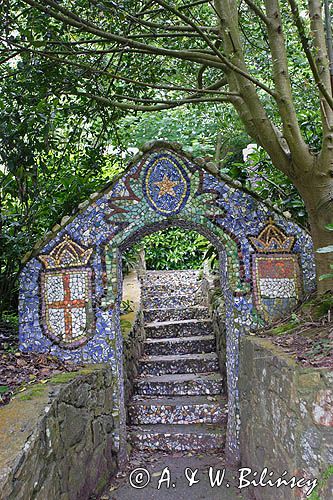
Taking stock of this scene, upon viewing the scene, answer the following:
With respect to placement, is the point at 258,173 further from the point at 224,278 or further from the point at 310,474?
the point at 310,474

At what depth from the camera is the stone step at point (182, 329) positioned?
7438 mm

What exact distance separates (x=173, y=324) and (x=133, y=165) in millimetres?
3624

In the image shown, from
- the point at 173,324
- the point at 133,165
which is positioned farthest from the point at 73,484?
the point at 173,324

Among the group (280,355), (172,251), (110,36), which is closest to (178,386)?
(280,355)

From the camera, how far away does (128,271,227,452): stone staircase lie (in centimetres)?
505

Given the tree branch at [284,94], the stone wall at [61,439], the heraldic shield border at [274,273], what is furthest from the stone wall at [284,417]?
the tree branch at [284,94]

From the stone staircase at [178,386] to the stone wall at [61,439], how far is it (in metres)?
0.88

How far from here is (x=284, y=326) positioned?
4.06m

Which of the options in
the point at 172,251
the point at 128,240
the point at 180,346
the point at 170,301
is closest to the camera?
the point at 128,240

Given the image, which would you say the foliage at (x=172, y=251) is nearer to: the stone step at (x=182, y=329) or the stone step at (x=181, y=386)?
the stone step at (x=182, y=329)

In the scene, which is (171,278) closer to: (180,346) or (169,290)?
(169,290)

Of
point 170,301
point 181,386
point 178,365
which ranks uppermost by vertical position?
point 170,301

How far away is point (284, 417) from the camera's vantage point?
117 inches

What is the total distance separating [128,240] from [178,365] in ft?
8.19
